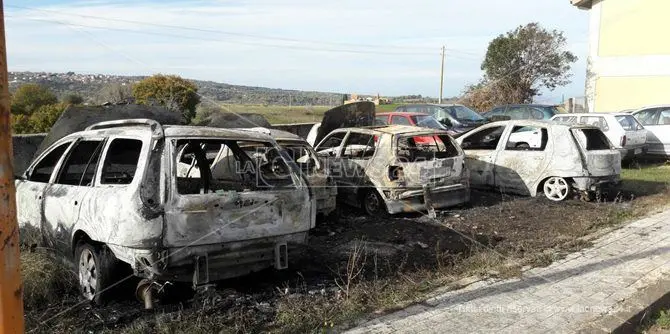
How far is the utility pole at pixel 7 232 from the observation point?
8.33 feet

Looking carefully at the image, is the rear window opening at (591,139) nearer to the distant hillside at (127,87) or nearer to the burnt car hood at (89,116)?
the distant hillside at (127,87)

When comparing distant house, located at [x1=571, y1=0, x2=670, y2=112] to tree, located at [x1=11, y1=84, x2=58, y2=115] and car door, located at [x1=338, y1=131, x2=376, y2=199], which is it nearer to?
car door, located at [x1=338, y1=131, x2=376, y2=199]

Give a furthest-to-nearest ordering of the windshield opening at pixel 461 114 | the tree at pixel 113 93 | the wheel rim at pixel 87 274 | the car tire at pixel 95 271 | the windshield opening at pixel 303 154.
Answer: the windshield opening at pixel 461 114 → the tree at pixel 113 93 → the windshield opening at pixel 303 154 → the wheel rim at pixel 87 274 → the car tire at pixel 95 271

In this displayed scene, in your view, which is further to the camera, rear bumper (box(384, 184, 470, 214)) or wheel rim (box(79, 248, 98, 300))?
rear bumper (box(384, 184, 470, 214))

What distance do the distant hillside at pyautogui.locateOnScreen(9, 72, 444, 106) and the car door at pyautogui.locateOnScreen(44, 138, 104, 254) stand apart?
10.8 feet

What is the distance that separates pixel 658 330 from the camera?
4738mm

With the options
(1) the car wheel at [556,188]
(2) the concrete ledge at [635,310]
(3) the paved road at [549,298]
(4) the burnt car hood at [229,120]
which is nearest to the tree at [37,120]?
(4) the burnt car hood at [229,120]

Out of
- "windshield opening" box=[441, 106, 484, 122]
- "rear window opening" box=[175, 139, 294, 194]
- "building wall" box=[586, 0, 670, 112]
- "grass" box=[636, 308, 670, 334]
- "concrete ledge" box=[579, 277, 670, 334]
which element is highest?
"building wall" box=[586, 0, 670, 112]

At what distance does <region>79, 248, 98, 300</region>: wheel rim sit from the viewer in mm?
4855

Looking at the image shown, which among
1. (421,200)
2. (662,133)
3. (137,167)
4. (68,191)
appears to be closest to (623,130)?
(662,133)

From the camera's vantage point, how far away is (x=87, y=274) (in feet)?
16.2

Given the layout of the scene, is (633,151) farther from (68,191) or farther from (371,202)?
(68,191)

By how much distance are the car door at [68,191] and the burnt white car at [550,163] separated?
7.20 metres

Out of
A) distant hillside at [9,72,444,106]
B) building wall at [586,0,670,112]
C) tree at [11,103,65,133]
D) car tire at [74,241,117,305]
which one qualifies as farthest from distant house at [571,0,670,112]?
car tire at [74,241,117,305]
